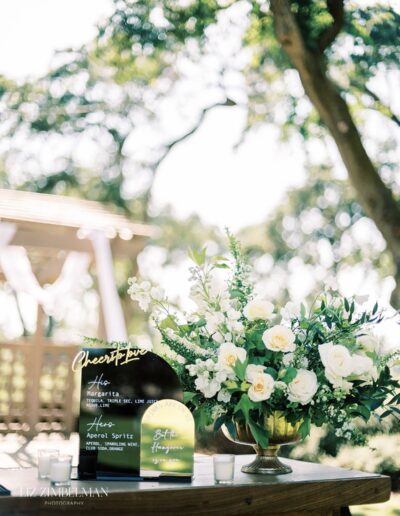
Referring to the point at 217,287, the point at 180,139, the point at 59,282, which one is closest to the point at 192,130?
the point at 180,139

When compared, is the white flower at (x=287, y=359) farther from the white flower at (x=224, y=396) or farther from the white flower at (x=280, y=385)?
the white flower at (x=224, y=396)

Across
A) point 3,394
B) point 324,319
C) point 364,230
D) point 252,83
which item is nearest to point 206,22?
point 252,83

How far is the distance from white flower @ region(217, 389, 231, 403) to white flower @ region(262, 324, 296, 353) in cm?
18

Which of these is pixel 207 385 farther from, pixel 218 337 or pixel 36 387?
pixel 36 387

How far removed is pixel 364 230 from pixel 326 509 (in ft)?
Result: 59.6

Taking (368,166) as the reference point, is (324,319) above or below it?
below

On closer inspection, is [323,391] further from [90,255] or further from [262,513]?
[90,255]

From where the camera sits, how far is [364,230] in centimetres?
1997

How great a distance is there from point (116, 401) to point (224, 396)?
31cm

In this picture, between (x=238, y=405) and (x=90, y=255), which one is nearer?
(x=238, y=405)

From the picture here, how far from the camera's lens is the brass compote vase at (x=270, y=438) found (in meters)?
2.30

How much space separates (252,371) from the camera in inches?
87.0

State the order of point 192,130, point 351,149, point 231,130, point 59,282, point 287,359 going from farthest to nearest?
point 231,130, point 192,130, point 59,282, point 351,149, point 287,359

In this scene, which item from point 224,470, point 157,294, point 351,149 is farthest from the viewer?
point 351,149
